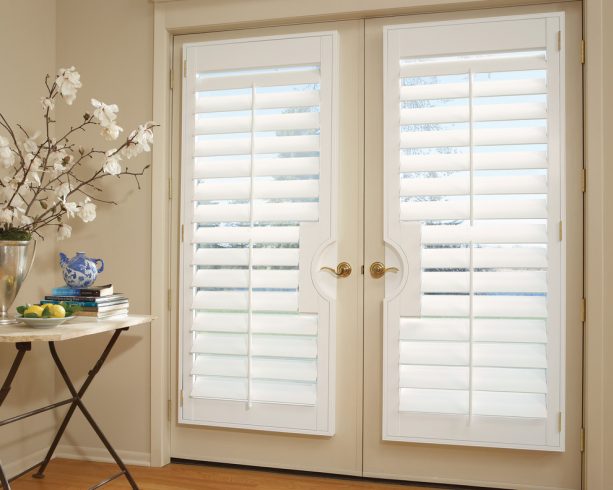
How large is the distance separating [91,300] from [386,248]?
53.5 inches

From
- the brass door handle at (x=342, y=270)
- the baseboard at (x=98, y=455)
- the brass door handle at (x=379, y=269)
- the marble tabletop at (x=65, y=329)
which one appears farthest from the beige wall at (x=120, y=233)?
the brass door handle at (x=379, y=269)

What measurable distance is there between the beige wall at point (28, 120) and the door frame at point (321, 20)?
0.60 meters

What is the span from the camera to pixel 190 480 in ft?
8.91

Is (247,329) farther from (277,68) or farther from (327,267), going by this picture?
(277,68)

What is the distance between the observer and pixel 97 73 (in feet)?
9.91

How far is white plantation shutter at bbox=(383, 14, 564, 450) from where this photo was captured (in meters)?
2.53

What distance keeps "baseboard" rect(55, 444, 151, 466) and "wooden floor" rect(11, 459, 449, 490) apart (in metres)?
0.05

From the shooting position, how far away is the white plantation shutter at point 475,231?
2525 millimetres

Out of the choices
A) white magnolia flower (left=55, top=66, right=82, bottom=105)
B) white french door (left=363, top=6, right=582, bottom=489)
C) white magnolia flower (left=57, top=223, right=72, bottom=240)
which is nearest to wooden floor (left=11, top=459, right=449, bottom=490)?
white french door (left=363, top=6, right=582, bottom=489)

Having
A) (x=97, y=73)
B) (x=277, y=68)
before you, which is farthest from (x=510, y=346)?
(x=97, y=73)

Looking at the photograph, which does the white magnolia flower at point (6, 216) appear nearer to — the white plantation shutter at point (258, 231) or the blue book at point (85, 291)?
the blue book at point (85, 291)

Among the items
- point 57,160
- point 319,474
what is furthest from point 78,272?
point 319,474

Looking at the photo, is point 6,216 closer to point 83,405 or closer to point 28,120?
point 28,120

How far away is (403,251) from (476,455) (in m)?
1.00
